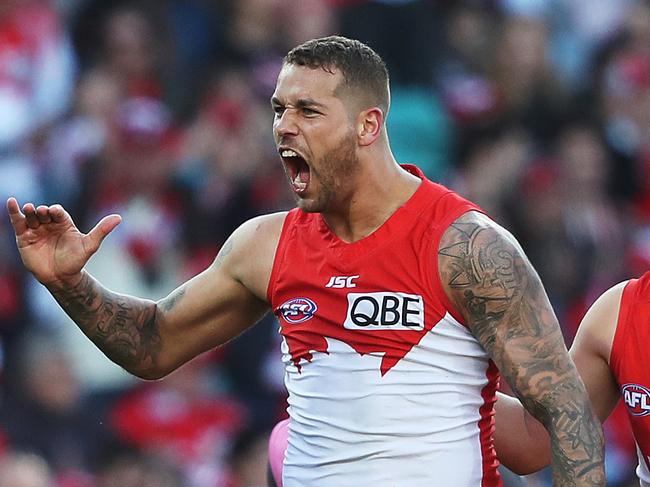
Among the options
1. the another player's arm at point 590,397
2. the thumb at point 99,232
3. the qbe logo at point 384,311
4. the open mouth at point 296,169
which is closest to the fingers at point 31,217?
the thumb at point 99,232

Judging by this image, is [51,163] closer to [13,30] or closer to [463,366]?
[13,30]

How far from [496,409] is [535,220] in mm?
4434

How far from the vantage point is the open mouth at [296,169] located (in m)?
4.24

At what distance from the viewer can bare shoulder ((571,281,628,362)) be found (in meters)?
4.43

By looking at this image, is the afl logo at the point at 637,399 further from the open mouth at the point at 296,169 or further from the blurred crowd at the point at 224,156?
the blurred crowd at the point at 224,156

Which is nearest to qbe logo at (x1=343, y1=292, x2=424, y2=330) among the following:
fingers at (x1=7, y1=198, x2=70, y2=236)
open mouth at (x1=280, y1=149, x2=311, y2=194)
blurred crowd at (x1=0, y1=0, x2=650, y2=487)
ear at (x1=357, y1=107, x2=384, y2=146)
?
open mouth at (x1=280, y1=149, x2=311, y2=194)

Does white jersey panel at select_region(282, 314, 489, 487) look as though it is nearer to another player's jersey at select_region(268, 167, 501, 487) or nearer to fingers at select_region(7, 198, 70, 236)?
another player's jersey at select_region(268, 167, 501, 487)

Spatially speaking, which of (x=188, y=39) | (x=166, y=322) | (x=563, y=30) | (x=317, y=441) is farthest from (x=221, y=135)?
(x=317, y=441)

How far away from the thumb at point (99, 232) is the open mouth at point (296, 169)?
535 millimetres

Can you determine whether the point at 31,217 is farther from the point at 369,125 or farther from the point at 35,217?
the point at 369,125

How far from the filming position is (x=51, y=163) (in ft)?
27.3

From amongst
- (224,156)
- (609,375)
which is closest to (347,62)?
(609,375)

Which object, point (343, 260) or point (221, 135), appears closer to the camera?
point (343, 260)

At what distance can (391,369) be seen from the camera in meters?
4.15
